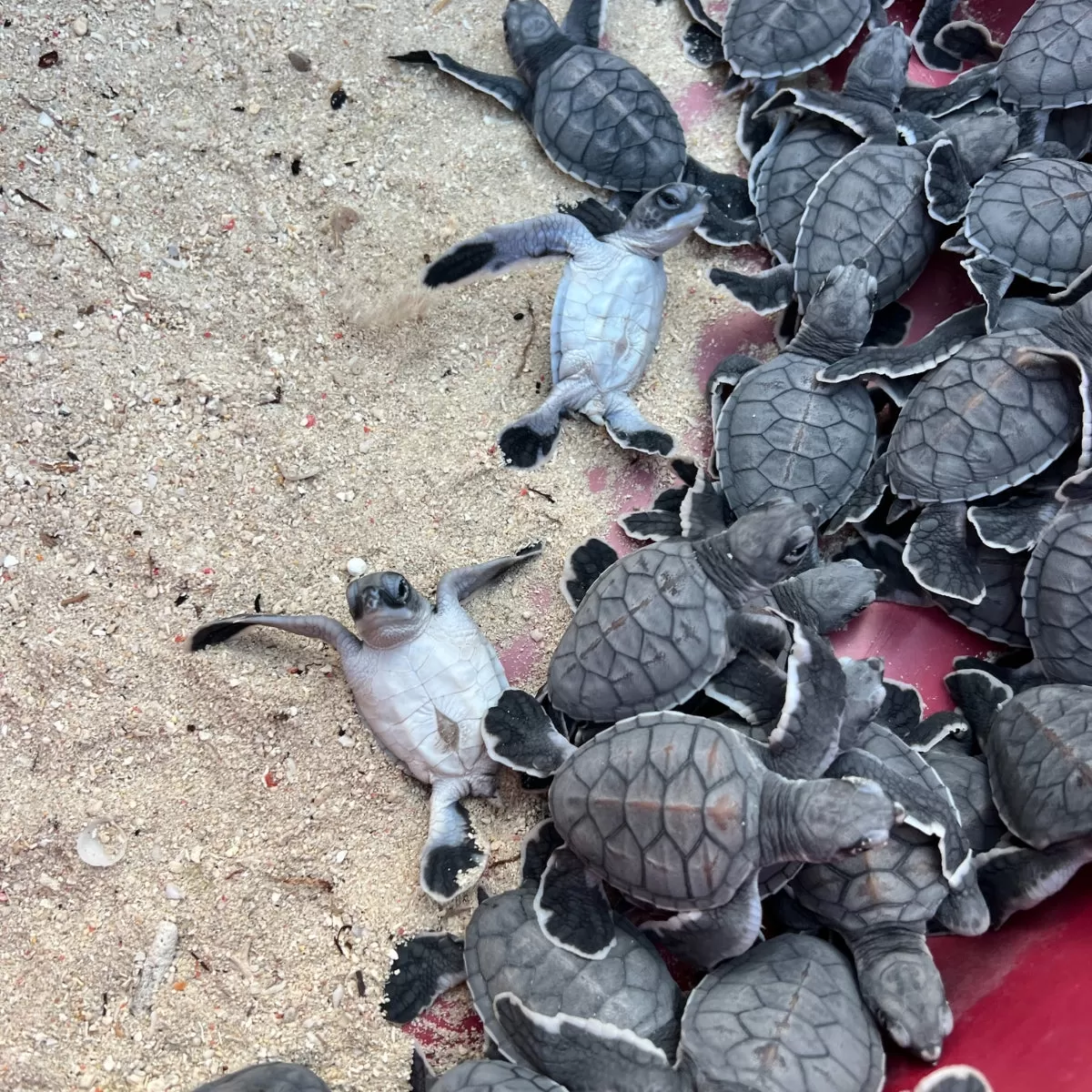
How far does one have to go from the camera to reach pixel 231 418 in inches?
79.4

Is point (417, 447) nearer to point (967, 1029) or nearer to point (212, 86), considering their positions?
point (212, 86)

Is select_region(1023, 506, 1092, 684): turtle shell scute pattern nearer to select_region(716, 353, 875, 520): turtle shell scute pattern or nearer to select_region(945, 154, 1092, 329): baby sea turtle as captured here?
select_region(716, 353, 875, 520): turtle shell scute pattern

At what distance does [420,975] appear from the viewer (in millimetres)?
1666

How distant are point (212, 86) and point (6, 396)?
0.92 m

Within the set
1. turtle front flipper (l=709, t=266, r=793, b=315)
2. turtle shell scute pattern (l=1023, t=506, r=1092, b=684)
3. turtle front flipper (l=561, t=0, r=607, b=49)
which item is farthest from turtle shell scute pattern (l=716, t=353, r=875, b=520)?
turtle front flipper (l=561, t=0, r=607, b=49)

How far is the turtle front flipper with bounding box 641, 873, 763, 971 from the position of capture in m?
1.53

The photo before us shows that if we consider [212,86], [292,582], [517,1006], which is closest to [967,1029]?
[517,1006]

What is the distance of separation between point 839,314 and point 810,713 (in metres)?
0.95

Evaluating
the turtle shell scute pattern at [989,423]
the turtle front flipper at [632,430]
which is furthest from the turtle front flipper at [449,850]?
the turtle shell scute pattern at [989,423]

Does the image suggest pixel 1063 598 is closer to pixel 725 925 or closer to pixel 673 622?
pixel 673 622

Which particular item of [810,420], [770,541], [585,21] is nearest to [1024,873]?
[770,541]

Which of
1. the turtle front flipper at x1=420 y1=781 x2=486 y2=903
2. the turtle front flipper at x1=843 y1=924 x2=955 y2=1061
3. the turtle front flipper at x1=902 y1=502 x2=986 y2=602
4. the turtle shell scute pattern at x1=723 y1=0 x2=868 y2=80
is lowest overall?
the turtle front flipper at x1=420 y1=781 x2=486 y2=903

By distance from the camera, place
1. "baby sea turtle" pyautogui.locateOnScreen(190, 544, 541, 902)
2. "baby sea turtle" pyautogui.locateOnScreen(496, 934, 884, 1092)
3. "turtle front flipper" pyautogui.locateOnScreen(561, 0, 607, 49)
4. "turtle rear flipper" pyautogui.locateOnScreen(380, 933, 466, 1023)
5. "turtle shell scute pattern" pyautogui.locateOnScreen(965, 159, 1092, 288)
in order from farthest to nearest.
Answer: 1. "turtle front flipper" pyautogui.locateOnScreen(561, 0, 607, 49)
2. "turtle shell scute pattern" pyautogui.locateOnScreen(965, 159, 1092, 288)
3. "baby sea turtle" pyautogui.locateOnScreen(190, 544, 541, 902)
4. "turtle rear flipper" pyautogui.locateOnScreen(380, 933, 466, 1023)
5. "baby sea turtle" pyautogui.locateOnScreen(496, 934, 884, 1092)

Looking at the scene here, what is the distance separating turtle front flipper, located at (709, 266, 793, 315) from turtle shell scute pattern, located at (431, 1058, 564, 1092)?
1.71 m
